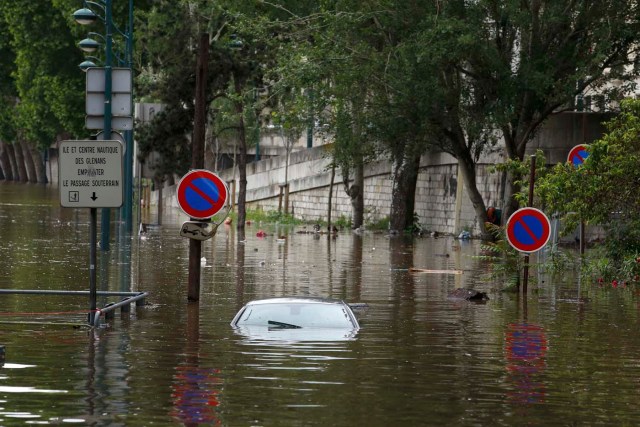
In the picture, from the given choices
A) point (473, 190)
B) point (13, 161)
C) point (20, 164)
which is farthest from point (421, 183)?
point (13, 161)

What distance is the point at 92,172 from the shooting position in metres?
19.1

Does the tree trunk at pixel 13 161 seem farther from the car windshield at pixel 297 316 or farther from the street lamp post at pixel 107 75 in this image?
the car windshield at pixel 297 316

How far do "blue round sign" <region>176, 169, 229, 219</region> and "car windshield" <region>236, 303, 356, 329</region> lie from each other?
2833 millimetres

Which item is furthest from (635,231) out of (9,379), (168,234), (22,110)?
(22,110)

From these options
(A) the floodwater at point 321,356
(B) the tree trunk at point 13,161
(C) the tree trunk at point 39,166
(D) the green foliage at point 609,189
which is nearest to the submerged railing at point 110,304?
(A) the floodwater at point 321,356

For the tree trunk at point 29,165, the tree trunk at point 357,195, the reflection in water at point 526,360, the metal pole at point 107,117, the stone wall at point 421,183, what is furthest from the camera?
the tree trunk at point 29,165

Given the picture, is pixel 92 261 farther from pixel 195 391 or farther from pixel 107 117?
pixel 107 117

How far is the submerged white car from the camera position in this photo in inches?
735

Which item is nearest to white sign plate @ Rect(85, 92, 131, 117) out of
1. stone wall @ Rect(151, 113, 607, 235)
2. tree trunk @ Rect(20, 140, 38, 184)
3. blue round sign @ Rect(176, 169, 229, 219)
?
blue round sign @ Rect(176, 169, 229, 219)

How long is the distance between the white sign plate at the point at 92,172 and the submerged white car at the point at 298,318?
206 centimetres

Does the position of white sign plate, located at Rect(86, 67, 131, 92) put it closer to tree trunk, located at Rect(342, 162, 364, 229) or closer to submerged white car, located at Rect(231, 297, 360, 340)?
submerged white car, located at Rect(231, 297, 360, 340)

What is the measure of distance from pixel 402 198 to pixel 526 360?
38.4 metres

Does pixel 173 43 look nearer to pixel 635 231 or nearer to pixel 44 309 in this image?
pixel 635 231

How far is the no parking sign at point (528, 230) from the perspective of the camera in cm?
2444
